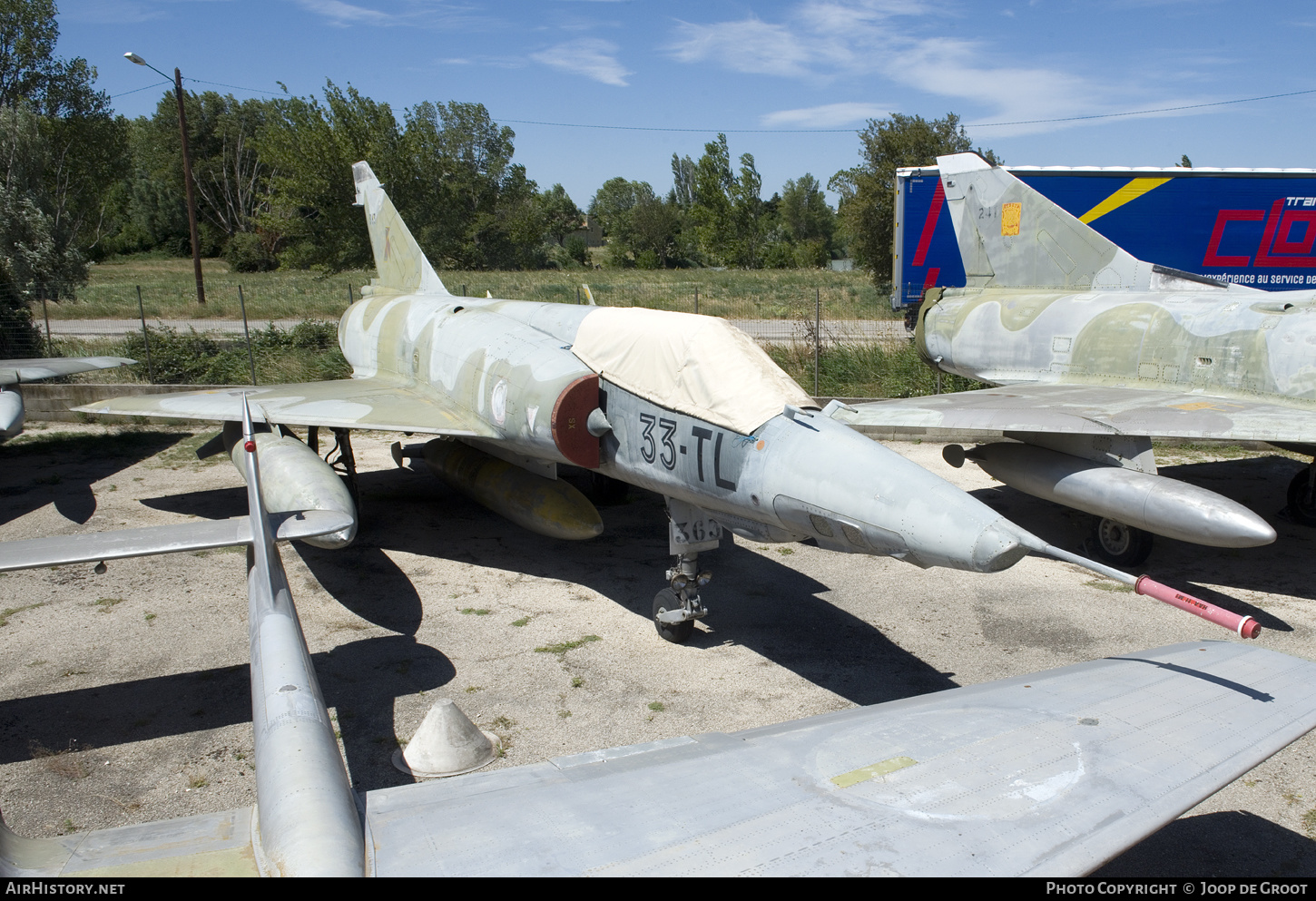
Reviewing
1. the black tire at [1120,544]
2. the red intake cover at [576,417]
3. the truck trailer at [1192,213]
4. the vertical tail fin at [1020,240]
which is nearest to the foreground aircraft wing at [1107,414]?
the black tire at [1120,544]

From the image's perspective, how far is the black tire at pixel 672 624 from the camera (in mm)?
6871

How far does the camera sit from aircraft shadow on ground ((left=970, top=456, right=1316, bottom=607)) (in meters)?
8.16

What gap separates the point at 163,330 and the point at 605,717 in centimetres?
1623

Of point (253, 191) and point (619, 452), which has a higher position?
point (253, 191)

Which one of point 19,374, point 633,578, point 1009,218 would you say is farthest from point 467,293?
point 633,578

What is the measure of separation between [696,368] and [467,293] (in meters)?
21.3

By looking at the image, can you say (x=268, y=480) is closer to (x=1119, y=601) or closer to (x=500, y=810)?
(x=500, y=810)

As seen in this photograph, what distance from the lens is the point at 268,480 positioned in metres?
7.84

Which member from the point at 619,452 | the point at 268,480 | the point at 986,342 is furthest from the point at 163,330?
the point at 986,342

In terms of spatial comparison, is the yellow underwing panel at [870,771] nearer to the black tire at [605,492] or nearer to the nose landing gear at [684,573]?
the nose landing gear at [684,573]

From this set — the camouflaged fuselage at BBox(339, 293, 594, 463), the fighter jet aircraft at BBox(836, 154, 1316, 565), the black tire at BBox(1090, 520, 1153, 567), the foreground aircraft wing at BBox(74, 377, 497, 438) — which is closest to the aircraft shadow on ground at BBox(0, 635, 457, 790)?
the camouflaged fuselage at BBox(339, 293, 594, 463)

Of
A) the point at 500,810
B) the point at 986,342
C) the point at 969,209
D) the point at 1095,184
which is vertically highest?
the point at 1095,184

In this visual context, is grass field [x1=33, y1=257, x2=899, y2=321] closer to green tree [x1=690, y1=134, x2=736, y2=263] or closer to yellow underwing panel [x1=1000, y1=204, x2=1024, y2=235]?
yellow underwing panel [x1=1000, y1=204, x2=1024, y2=235]

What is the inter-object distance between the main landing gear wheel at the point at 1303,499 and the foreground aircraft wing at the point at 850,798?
7.08m
